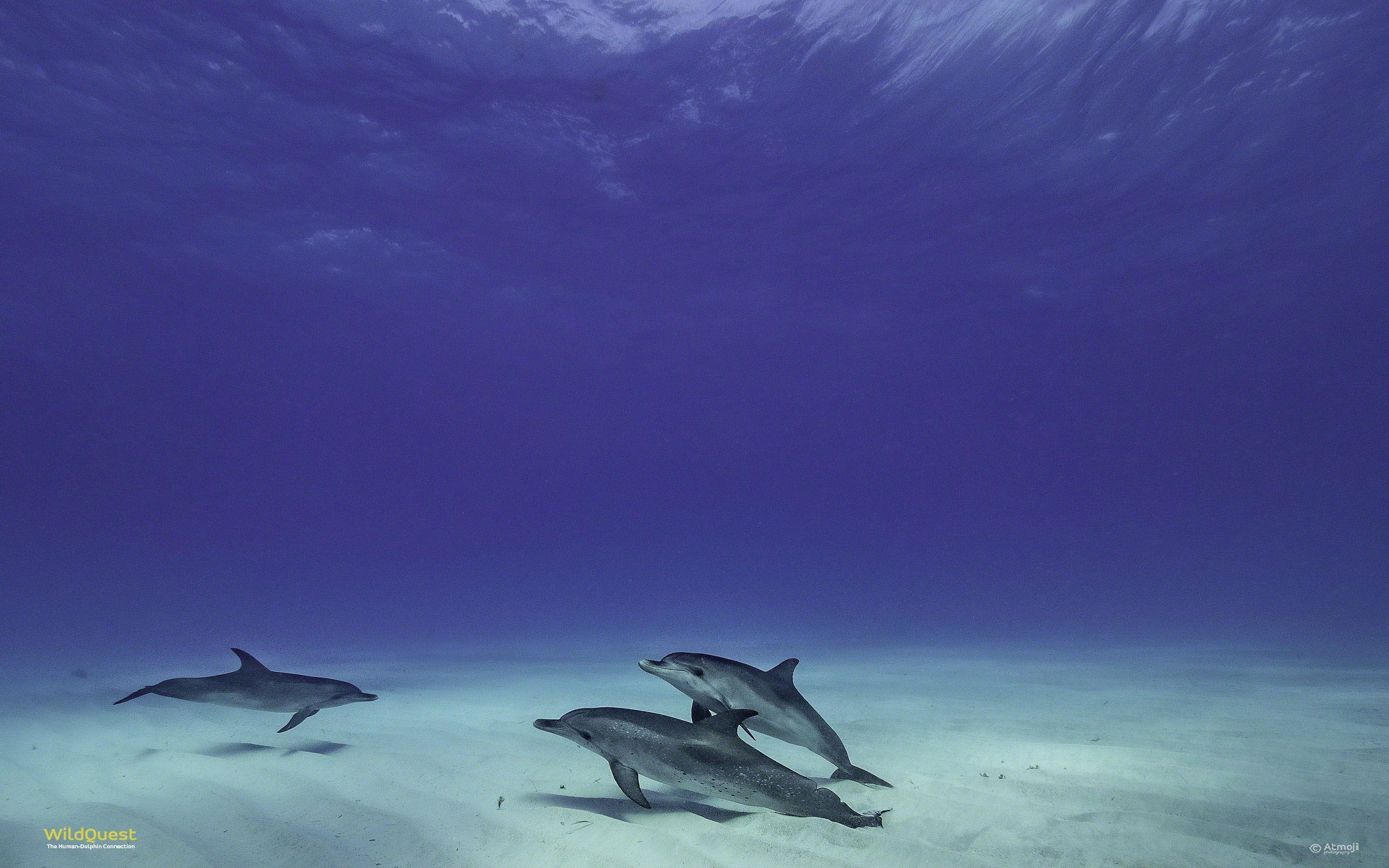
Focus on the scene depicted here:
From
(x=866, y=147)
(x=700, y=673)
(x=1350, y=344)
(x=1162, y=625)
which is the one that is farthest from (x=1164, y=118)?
(x=1350, y=344)

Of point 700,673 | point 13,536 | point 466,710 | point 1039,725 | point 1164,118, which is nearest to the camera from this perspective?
point 700,673

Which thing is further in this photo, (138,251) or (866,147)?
(138,251)

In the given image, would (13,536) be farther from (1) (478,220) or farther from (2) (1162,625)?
(2) (1162,625)

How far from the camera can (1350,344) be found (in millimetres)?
44125

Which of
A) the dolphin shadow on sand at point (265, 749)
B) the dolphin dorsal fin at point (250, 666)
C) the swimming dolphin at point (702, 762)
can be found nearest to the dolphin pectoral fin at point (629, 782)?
the swimming dolphin at point (702, 762)

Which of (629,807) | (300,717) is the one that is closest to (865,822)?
(629,807)

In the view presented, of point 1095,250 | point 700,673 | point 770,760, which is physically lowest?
point 770,760

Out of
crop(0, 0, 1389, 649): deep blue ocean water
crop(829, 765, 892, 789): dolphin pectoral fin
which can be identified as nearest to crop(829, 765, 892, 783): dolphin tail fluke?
crop(829, 765, 892, 789): dolphin pectoral fin

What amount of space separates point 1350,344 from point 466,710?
61.9 m

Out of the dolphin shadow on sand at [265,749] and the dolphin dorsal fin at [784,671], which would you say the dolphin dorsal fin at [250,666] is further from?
the dolphin dorsal fin at [784,671]

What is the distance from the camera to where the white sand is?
282 cm

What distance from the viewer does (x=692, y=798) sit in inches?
141

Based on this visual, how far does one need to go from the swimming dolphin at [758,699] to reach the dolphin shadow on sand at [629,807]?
480 millimetres

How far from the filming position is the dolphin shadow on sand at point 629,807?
3262mm
